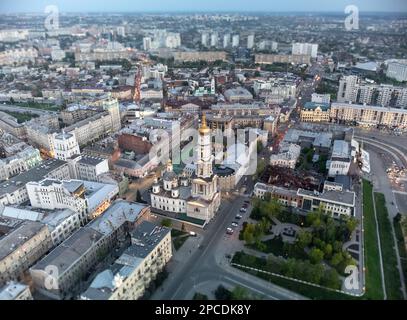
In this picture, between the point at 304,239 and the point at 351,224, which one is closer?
the point at 304,239

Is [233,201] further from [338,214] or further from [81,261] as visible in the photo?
[81,261]

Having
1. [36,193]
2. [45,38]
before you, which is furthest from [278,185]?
[45,38]

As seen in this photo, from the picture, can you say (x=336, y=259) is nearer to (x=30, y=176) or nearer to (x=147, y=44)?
(x=30, y=176)

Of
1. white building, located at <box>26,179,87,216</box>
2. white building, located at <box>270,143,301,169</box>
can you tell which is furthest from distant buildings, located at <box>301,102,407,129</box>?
white building, located at <box>26,179,87,216</box>

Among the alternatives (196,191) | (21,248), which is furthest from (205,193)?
(21,248)

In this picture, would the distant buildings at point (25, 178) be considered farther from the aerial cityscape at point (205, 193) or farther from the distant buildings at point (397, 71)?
the distant buildings at point (397, 71)
